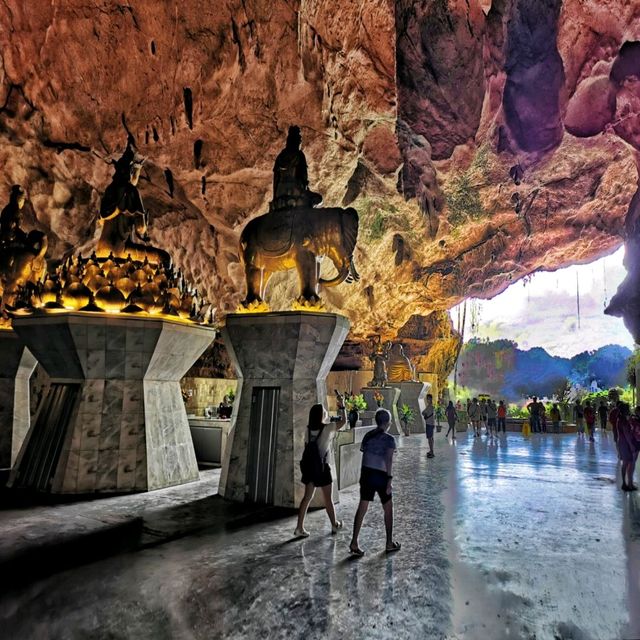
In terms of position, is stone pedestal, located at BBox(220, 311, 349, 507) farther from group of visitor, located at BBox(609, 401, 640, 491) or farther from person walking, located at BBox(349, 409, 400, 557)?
group of visitor, located at BBox(609, 401, 640, 491)

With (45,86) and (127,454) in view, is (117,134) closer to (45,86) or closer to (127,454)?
(45,86)

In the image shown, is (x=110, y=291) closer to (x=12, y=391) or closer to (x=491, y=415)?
(x=12, y=391)

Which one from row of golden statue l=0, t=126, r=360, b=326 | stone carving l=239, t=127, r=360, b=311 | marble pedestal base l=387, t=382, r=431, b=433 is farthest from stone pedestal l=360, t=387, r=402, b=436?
stone carving l=239, t=127, r=360, b=311

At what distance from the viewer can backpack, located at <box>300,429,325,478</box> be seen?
14.9 ft

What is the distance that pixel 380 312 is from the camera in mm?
25812

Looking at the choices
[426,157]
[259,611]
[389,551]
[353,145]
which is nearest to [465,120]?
[426,157]

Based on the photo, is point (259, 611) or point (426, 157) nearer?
point (259, 611)

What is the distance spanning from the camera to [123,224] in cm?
745

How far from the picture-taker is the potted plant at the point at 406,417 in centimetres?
1814

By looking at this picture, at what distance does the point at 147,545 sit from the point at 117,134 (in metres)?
11.5

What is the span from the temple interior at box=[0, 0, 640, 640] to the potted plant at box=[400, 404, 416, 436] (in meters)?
0.13

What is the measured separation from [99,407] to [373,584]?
15.9ft

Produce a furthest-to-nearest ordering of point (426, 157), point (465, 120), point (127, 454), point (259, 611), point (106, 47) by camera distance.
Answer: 1. point (426, 157)
2. point (465, 120)
3. point (106, 47)
4. point (127, 454)
5. point (259, 611)

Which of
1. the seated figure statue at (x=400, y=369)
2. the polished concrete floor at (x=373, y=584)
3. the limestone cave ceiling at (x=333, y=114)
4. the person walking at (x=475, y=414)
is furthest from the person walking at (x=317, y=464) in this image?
the seated figure statue at (x=400, y=369)
